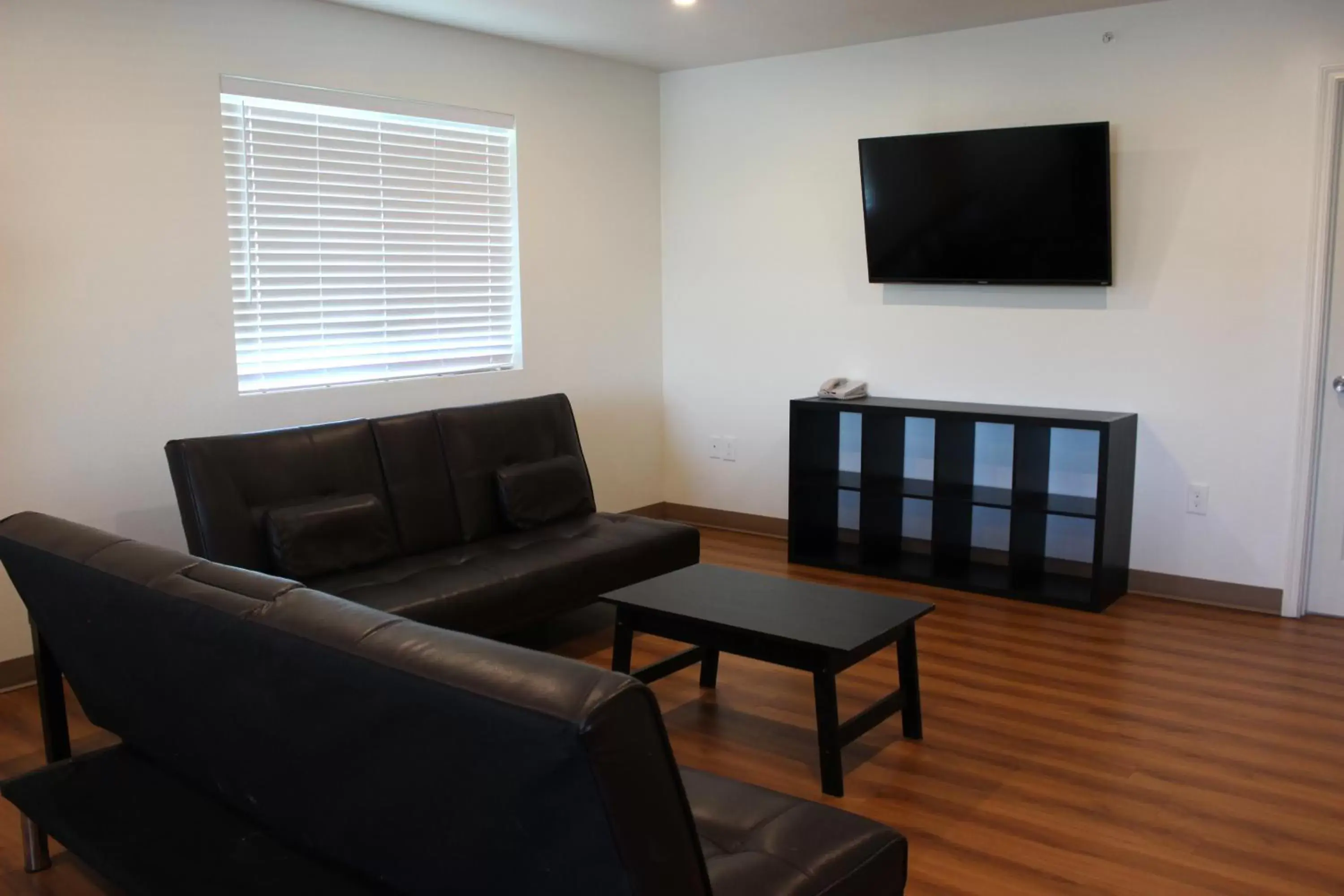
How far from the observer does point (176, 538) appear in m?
4.23

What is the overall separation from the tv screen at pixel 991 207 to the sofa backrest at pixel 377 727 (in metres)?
3.98

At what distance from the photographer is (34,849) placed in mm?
2641

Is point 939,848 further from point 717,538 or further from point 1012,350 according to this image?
point 717,538

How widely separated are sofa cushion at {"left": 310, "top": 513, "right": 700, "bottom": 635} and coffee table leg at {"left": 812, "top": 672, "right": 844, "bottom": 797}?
1.27 metres

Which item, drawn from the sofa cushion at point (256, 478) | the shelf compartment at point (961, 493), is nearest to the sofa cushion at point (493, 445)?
the sofa cushion at point (256, 478)

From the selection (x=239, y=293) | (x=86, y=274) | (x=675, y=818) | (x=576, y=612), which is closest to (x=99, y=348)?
(x=86, y=274)

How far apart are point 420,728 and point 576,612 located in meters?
3.27

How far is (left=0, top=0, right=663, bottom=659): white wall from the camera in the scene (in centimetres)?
372

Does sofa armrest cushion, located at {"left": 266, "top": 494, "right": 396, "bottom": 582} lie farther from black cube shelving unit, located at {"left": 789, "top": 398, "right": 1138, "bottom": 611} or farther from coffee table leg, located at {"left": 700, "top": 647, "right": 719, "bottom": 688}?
black cube shelving unit, located at {"left": 789, "top": 398, "right": 1138, "bottom": 611}

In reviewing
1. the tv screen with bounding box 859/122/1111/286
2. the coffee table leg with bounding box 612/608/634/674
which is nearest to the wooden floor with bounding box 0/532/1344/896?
the coffee table leg with bounding box 612/608/634/674

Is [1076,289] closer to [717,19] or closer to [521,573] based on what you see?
[717,19]

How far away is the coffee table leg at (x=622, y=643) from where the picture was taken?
11.4 feet

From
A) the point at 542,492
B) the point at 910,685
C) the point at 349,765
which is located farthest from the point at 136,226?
the point at 910,685


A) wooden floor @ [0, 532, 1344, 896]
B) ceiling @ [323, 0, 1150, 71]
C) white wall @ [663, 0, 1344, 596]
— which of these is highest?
ceiling @ [323, 0, 1150, 71]
